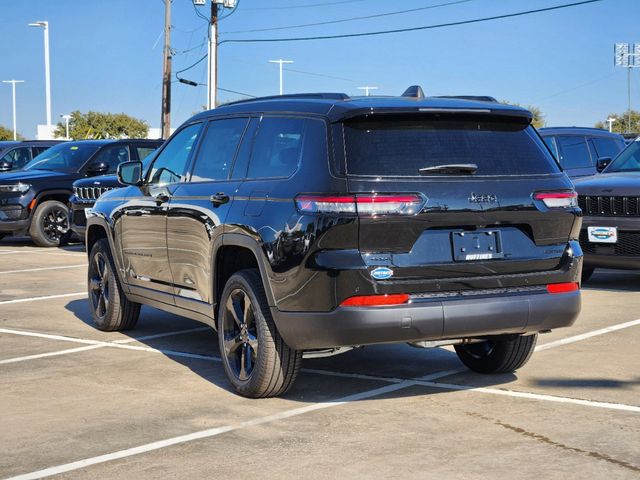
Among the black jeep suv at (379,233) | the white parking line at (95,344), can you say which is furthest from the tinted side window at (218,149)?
the white parking line at (95,344)

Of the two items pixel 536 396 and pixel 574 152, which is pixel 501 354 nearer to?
pixel 536 396

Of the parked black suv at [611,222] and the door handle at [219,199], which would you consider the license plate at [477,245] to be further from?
the parked black suv at [611,222]

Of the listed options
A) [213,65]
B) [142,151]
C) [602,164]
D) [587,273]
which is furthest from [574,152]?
[213,65]

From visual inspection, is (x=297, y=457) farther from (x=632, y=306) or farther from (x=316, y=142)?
(x=632, y=306)

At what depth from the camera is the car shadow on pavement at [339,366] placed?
269 inches

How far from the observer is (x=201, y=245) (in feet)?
23.6

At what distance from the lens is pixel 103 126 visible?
104 m

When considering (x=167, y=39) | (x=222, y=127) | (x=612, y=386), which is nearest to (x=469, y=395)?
(x=612, y=386)

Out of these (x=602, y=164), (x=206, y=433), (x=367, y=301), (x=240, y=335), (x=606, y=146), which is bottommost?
(x=206, y=433)

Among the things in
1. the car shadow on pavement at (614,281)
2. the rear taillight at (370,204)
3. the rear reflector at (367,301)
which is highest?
the rear taillight at (370,204)

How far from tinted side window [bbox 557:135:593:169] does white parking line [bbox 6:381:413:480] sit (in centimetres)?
1015

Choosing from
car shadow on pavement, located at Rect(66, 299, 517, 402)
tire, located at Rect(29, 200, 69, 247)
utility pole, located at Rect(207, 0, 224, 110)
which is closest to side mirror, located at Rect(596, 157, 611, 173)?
car shadow on pavement, located at Rect(66, 299, 517, 402)

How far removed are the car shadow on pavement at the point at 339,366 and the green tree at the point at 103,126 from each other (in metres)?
94.4

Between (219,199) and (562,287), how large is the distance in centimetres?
224
